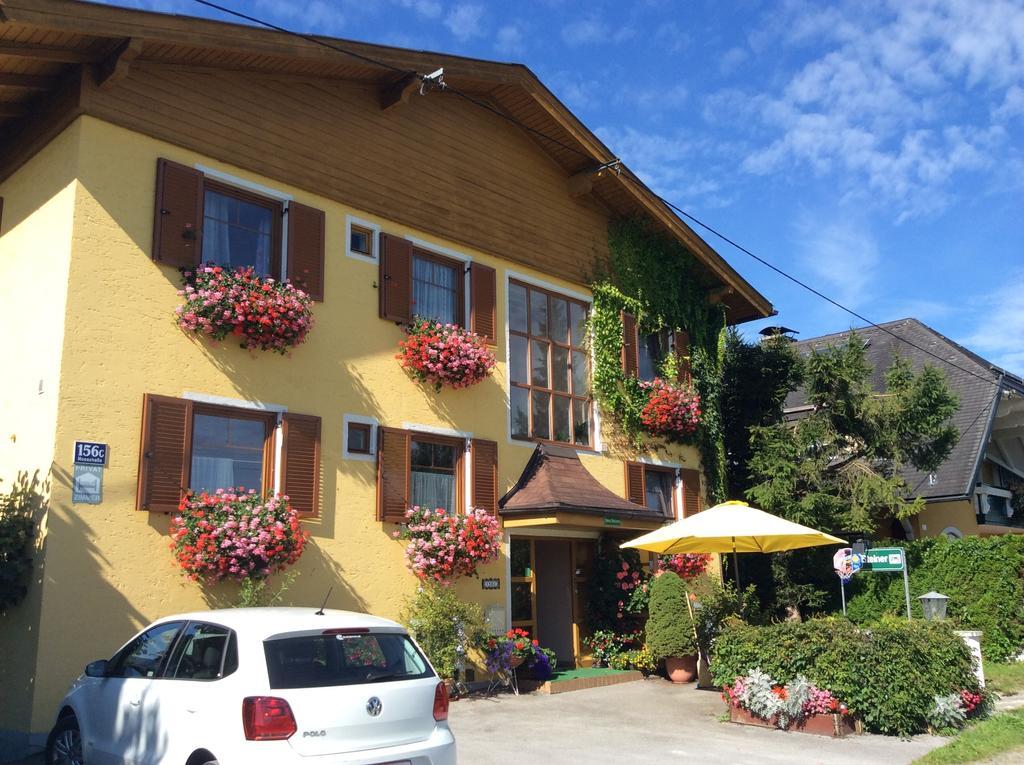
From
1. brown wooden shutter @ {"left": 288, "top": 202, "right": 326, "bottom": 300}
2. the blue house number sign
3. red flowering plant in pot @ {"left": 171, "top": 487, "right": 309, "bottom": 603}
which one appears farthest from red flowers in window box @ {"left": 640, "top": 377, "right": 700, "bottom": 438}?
the blue house number sign

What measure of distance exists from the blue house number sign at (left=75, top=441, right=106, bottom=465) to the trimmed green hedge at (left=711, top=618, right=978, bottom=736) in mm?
7326

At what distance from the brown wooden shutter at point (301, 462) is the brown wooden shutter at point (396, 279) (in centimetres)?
218

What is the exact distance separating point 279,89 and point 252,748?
9.39 meters

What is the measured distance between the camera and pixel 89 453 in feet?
32.3

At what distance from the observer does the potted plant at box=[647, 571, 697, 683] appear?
14070 mm

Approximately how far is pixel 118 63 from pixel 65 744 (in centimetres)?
699

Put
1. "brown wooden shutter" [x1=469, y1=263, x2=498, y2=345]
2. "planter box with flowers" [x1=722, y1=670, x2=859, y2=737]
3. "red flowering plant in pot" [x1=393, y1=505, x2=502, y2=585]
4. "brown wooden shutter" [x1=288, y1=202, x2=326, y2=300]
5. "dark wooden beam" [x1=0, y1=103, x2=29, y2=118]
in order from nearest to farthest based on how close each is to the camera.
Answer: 1. "planter box with flowers" [x1=722, y1=670, x2=859, y2=737]
2. "dark wooden beam" [x1=0, y1=103, x2=29, y2=118]
3. "brown wooden shutter" [x1=288, y1=202, x2=326, y2=300]
4. "red flowering plant in pot" [x1=393, y1=505, x2=502, y2=585]
5. "brown wooden shutter" [x1=469, y1=263, x2=498, y2=345]

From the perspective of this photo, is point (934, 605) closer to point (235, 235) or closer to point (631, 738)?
point (631, 738)

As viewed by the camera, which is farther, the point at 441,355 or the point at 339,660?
the point at 441,355

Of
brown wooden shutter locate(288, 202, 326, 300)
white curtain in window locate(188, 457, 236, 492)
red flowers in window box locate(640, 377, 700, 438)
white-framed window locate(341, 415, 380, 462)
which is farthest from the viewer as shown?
red flowers in window box locate(640, 377, 700, 438)

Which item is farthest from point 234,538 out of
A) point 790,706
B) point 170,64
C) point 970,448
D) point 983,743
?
point 970,448

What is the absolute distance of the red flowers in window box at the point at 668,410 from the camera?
16.7 m

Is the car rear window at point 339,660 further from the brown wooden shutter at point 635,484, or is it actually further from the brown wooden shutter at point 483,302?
the brown wooden shutter at point 635,484

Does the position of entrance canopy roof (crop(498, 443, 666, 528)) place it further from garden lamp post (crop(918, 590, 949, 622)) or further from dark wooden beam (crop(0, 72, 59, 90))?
dark wooden beam (crop(0, 72, 59, 90))
